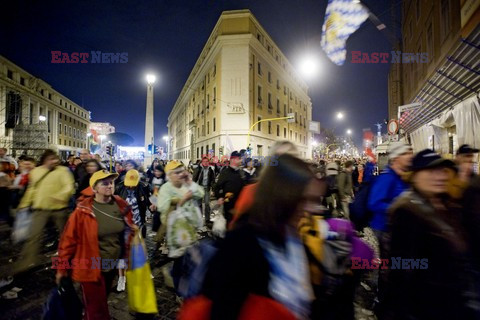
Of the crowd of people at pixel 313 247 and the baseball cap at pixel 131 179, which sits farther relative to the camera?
the baseball cap at pixel 131 179

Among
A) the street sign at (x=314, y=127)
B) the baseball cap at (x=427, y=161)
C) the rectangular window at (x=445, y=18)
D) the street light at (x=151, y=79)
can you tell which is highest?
the street light at (x=151, y=79)

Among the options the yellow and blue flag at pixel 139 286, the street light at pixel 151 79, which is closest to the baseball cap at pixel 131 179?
the yellow and blue flag at pixel 139 286

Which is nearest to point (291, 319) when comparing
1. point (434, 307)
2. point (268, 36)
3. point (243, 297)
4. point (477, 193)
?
point (243, 297)

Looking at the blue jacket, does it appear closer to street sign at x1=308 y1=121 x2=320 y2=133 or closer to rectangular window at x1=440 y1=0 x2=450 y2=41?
rectangular window at x1=440 y1=0 x2=450 y2=41

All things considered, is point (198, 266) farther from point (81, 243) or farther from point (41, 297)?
point (41, 297)

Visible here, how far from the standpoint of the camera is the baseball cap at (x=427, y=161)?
196cm

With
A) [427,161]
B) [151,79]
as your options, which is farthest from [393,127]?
[151,79]

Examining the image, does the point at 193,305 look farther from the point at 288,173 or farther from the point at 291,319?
the point at 288,173

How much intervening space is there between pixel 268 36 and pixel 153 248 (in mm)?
36555

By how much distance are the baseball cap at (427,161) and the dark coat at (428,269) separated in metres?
0.33

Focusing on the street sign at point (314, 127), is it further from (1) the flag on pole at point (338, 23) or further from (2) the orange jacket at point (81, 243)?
(2) the orange jacket at point (81, 243)

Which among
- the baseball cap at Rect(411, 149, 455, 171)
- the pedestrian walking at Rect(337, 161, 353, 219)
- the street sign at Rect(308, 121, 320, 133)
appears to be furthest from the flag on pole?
the street sign at Rect(308, 121, 320, 133)

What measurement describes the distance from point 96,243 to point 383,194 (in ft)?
11.4

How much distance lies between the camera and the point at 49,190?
473 cm
